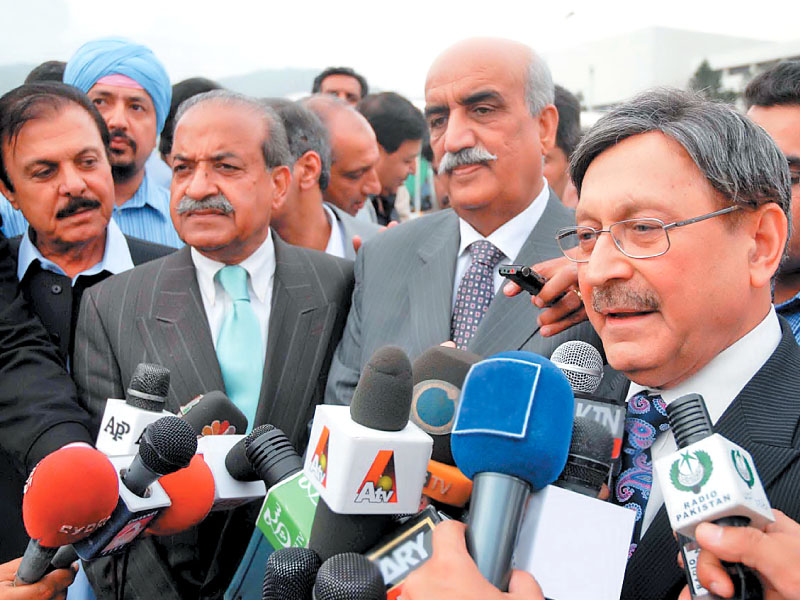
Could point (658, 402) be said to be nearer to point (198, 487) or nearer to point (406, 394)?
point (406, 394)

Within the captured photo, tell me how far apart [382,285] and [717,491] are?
1820 mm

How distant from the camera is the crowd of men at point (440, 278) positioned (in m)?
1.52

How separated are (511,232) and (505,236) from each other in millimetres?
27

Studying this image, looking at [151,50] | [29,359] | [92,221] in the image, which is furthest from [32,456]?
[151,50]

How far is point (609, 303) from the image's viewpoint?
156 cm

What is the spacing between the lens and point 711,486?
0.96m

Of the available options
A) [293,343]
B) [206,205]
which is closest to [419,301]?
[293,343]

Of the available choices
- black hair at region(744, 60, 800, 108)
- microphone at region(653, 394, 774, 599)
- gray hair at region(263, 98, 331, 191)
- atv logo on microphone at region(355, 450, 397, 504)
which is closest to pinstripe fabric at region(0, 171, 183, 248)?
gray hair at region(263, 98, 331, 191)

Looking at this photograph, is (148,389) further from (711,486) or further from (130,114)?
(130,114)

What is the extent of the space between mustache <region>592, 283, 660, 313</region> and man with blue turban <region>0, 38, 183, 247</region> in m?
3.00

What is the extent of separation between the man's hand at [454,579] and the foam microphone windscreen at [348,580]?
57mm

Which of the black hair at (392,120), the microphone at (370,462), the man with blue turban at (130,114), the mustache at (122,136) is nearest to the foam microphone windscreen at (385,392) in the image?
the microphone at (370,462)

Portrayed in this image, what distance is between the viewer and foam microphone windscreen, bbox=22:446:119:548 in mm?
1334

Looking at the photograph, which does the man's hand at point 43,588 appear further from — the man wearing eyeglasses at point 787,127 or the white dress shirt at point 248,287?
the man wearing eyeglasses at point 787,127
